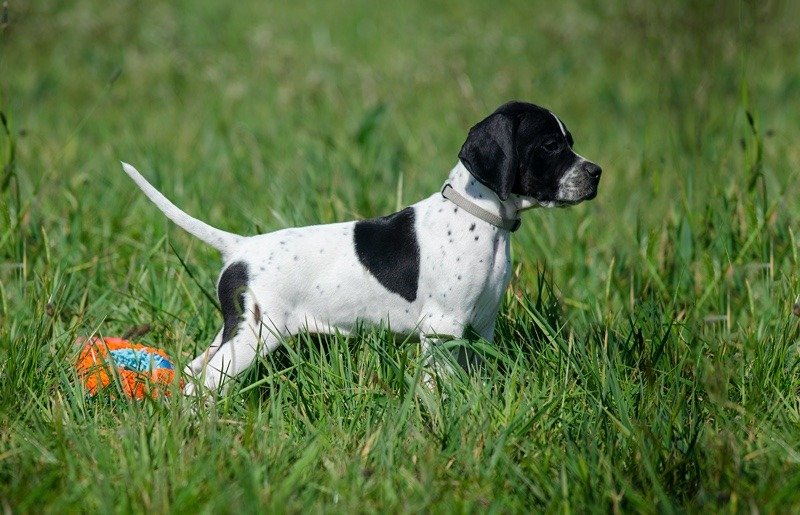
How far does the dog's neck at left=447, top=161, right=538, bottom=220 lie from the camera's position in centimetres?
333

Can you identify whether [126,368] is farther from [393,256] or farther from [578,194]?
[578,194]

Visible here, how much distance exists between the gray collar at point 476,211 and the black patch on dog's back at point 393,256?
6.7 inches

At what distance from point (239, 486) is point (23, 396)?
0.91m

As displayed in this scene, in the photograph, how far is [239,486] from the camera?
2662mm

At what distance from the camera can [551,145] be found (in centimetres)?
332

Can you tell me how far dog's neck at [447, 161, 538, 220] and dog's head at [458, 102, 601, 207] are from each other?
29mm

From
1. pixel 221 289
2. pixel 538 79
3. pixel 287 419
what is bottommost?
pixel 287 419

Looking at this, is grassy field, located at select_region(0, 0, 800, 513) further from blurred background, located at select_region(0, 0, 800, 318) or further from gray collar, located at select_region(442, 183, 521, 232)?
gray collar, located at select_region(442, 183, 521, 232)

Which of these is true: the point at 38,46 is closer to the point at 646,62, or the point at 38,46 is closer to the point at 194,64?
the point at 194,64

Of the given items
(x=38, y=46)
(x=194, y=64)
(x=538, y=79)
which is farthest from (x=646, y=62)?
(x=38, y=46)

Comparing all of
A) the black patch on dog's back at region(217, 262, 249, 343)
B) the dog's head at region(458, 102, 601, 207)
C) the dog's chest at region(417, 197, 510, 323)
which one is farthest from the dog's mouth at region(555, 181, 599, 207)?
the black patch on dog's back at region(217, 262, 249, 343)

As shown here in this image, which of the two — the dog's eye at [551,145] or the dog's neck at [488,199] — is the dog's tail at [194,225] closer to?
the dog's neck at [488,199]

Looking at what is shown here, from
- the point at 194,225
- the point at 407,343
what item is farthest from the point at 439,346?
the point at 194,225

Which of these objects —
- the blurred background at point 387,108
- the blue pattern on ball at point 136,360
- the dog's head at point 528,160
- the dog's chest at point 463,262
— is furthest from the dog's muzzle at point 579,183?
the blue pattern on ball at point 136,360
